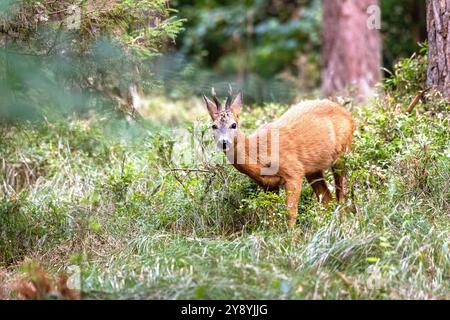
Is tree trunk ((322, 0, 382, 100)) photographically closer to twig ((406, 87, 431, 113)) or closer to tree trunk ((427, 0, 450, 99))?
tree trunk ((427, 0, 450, 99))

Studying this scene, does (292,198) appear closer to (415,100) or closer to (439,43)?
(415,100)

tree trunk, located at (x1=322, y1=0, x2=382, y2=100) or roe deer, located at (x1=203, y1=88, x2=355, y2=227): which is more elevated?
tree trunk, located at (x1=322, y1=0, x2=382, y2=100)

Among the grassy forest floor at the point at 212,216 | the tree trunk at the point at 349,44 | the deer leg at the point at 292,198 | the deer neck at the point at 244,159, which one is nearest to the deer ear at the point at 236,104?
the deer neck at the point at 244,159

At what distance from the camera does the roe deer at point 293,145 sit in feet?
24.1

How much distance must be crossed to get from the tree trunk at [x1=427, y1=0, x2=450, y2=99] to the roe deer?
1.20 meters

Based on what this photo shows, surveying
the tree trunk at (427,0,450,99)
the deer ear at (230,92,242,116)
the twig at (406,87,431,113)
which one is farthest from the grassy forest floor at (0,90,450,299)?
the deer ear at (230,92,242,116)

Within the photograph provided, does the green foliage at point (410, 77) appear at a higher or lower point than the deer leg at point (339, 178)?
higher

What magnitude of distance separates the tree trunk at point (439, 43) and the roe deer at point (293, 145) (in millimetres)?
1202

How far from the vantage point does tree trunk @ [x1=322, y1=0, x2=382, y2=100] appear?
43.3 feet

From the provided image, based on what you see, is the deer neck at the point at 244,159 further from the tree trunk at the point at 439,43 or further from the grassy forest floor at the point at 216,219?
the tree trunk at the point at 439,43

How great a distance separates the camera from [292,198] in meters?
7.46

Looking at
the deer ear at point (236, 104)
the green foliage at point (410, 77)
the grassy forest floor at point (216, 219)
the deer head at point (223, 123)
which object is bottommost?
the grassy forest floor at point (216, 219)

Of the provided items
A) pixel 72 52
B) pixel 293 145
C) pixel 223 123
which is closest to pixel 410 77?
pixel 293 145
